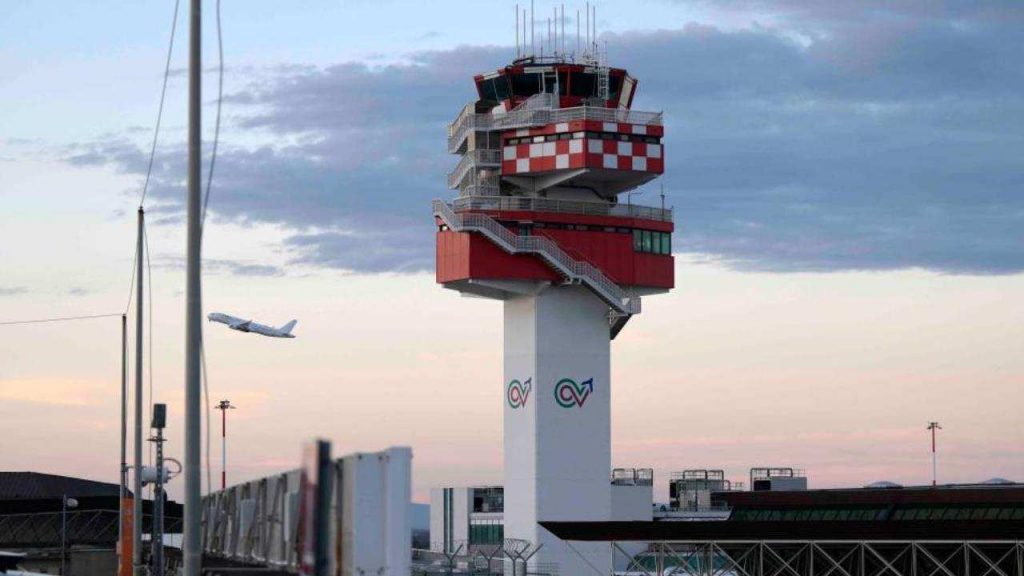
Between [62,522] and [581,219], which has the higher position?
[581,219]

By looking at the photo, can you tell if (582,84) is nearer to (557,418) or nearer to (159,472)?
(557,418)

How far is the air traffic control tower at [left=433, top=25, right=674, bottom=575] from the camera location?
96.4 meters

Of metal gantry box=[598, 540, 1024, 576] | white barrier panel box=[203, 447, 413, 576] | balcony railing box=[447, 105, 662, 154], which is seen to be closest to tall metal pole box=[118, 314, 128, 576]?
metal gantry box=[598, 540, 1024, 576]

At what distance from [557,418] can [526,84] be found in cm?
2118

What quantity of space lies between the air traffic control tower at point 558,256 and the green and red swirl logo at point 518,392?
0.08 metres

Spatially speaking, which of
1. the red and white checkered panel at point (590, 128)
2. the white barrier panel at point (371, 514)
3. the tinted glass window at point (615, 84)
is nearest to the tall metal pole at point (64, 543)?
the red and white checkered panel at point (590, 128)

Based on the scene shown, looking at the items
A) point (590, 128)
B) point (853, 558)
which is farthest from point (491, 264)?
point (853, 558)

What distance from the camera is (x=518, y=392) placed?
321 feet

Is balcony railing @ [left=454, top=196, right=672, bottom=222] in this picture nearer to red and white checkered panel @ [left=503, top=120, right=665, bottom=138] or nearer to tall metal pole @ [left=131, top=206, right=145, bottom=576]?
red and white checkered panel @ [left=503, top=120, right=665, bottom=138]

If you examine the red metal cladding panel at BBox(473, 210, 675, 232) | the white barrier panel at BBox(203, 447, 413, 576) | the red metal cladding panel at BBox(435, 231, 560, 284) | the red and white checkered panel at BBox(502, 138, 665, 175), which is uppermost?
the red and white checkered panel at BBox(502, 138, 665, 175)

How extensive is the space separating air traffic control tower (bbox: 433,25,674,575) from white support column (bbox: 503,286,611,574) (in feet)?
0.26

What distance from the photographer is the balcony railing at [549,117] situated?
9956 centimetres

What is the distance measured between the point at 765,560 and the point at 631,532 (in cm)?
1530

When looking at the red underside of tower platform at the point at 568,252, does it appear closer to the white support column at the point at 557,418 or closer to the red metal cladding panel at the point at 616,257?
the red metal cladding panel at the point at 616,257
